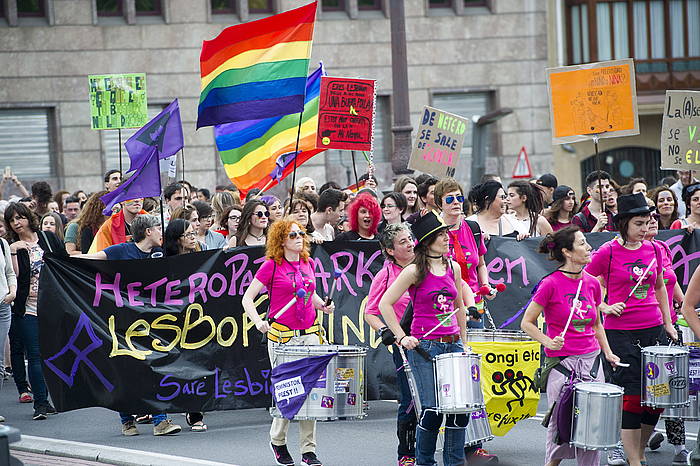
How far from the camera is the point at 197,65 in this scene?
25.9 meters

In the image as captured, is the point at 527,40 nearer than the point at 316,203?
No

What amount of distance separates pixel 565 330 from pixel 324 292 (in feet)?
11.6

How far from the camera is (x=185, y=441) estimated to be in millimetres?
9797

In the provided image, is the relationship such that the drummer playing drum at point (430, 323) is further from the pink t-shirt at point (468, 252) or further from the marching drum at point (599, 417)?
the pink t-shirt at point (468, 252)

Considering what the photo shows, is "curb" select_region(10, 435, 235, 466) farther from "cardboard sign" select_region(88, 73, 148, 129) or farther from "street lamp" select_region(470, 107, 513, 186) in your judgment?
"street lamp" select_region(470, 107, 513, 186)

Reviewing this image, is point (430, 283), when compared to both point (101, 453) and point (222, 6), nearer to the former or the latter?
point (101, 453)

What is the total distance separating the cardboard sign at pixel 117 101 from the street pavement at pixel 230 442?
6.19m

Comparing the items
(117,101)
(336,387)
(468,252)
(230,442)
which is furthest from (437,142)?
(336,387)

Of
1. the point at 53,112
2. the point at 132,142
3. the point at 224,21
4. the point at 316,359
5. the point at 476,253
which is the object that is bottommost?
the point at 316,359

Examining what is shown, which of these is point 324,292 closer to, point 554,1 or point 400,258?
point 400,258

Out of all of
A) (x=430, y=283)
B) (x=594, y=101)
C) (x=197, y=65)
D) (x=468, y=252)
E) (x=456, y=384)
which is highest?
(x=197, y=65)

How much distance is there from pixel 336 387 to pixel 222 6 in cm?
1959

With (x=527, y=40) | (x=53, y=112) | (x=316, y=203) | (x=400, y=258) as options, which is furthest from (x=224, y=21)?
(x=400, y=258)

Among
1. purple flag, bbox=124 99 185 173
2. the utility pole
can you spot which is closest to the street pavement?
purple flag, bbox=124 99 185 173
